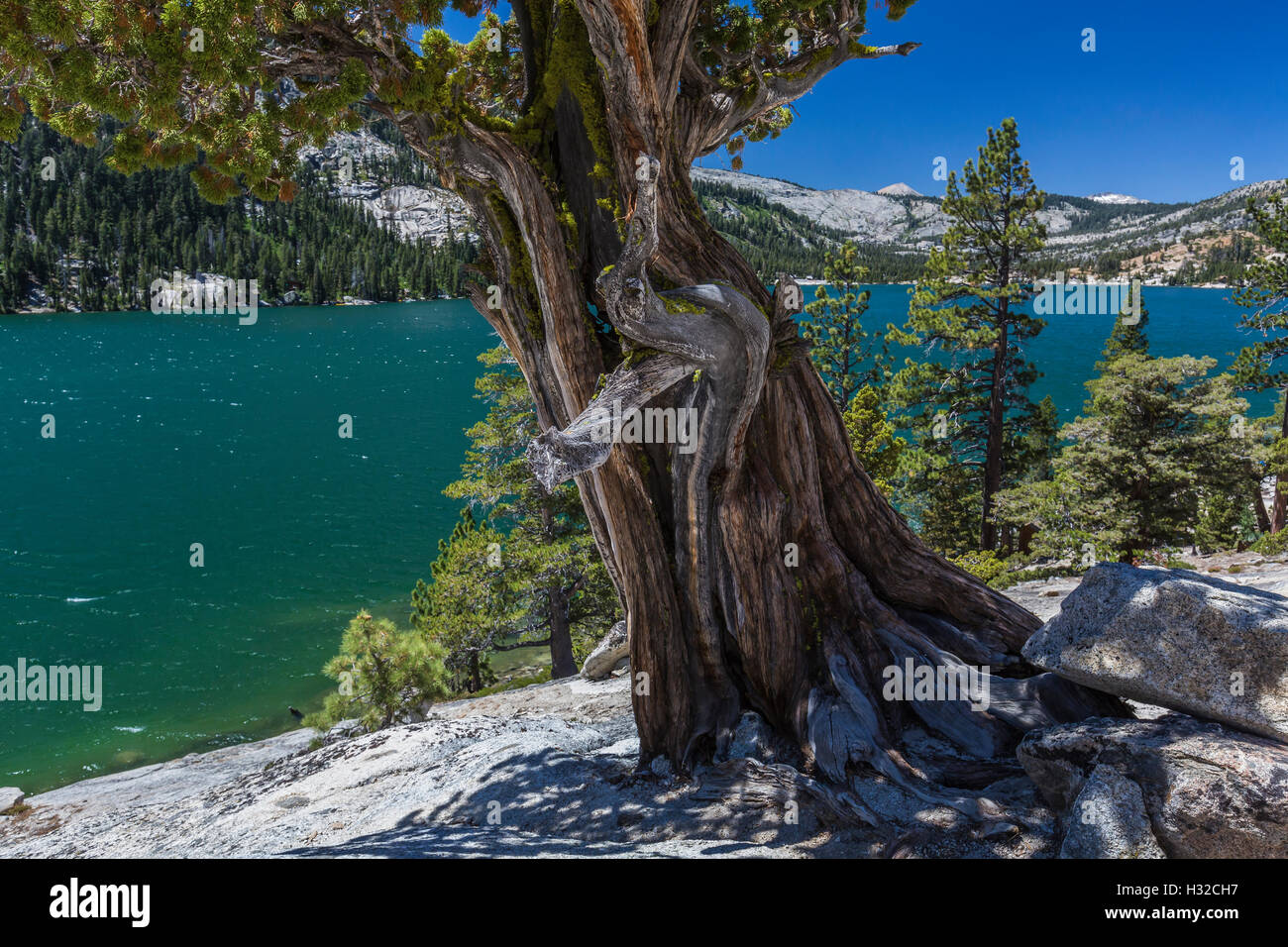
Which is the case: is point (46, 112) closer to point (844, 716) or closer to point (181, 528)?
point (844, 716)

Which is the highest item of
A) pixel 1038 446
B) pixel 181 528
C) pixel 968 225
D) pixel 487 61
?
pixel 968 225

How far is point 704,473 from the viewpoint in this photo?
21.4ft

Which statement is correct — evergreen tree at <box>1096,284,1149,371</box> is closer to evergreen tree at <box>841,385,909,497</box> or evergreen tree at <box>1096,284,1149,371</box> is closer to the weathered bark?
evergreen tree at <box>841,385,909,497</box>

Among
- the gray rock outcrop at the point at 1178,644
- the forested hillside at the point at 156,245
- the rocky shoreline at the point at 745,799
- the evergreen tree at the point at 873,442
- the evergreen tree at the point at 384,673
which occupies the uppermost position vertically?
the forested hillside at the point at 156,245

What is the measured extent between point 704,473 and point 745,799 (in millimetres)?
2622

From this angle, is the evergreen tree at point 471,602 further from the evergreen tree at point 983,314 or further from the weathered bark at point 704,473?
the evergreen tree at point 983,314

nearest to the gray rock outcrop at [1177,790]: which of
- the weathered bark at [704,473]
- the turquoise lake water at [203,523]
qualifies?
the weathered bark at [704,473]

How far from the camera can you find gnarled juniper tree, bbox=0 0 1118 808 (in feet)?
17.4

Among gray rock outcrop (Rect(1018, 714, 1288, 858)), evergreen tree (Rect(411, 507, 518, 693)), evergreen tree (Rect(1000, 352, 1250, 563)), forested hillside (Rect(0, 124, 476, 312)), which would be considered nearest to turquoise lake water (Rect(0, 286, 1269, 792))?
evergreen tree (Rect(411, 507, 518, 693))

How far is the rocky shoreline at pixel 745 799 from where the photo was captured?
4.25 m

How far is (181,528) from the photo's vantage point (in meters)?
37.6

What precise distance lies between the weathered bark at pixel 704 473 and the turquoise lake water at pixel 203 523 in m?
19.7
